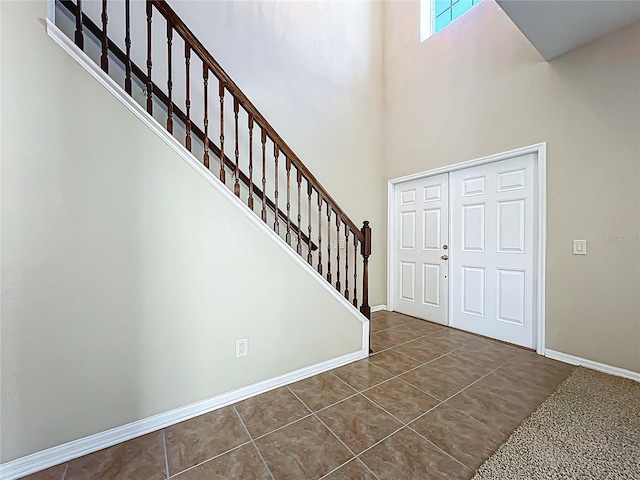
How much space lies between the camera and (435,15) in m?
3.62

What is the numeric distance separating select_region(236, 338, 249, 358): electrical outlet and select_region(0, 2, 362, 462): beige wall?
0.10 feet

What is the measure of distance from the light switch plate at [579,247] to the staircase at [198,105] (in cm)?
172

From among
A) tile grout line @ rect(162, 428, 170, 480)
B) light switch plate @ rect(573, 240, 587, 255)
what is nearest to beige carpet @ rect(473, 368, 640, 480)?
light switch plate @ rect(573, 240, 587, 255)

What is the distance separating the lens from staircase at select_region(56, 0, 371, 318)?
1710mm

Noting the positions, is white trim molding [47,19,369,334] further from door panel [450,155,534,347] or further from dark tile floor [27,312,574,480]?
door panel [450,155,534,347]

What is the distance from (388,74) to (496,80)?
64.6 inches

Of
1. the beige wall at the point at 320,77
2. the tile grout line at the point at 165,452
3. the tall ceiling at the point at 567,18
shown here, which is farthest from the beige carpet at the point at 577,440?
the tall ceiling at the point at 567,18

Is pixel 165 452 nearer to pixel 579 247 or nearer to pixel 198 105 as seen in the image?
pixel 198 105

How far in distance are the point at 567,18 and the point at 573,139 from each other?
90cm

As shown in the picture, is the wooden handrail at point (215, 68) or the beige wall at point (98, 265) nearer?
the beige wall at point (98, 265)

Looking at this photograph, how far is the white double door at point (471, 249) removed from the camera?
2693mm

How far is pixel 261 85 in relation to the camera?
9.92 feet

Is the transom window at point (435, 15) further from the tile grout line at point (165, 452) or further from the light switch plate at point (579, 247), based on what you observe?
the tile grout line at point (165, 452)

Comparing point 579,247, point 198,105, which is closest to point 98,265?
point 198,105
